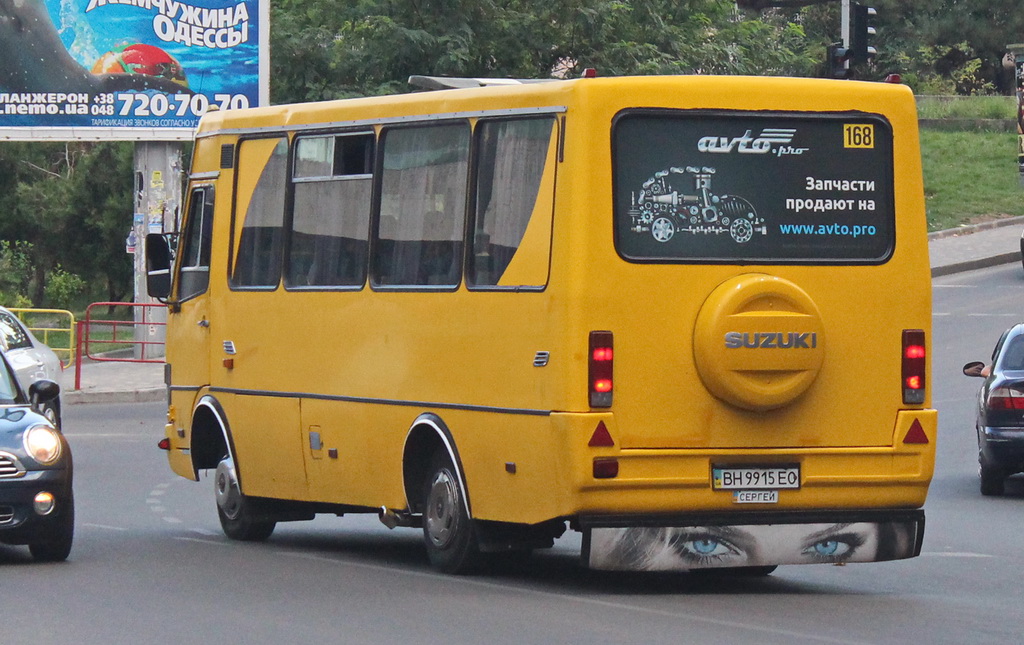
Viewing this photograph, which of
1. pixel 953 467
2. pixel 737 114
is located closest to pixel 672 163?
pixel 737 114

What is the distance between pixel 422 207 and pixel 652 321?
6.28 ft

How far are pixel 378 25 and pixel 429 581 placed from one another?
26.8 m

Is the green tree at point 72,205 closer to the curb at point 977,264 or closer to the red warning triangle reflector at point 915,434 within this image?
the curb at point 977,264

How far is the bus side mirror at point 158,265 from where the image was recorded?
14016mm

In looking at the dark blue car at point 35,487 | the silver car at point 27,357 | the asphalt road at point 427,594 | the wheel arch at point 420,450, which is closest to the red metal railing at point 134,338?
the silver car at point 27,357

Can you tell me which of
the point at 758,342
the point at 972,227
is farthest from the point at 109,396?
the point at 972,227

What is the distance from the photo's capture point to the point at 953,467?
2000cm

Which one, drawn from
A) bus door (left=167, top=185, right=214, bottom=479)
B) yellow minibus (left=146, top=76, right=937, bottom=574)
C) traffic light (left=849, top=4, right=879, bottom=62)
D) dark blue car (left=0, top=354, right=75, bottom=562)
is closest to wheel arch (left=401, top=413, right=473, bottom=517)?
yellow minibus (left=146, top=76, right=937, bottom=574)

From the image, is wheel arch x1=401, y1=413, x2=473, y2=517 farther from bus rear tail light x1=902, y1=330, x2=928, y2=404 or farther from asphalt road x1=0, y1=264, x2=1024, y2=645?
bus rear tail light x1=902, y1=330, x2=928, y2=404

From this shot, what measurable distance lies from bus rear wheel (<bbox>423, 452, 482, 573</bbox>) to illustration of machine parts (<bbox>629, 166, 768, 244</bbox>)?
1.87 m

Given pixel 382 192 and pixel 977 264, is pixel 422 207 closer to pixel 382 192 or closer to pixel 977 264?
pixel 382 192

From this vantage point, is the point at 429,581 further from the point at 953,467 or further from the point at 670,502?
the point at 953,467

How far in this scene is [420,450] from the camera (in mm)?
11617

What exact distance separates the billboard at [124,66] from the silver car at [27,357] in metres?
14.5
